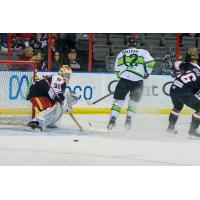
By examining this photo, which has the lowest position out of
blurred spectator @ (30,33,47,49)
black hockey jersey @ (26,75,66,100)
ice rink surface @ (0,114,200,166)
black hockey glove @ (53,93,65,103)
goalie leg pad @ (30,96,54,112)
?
ice rink surface @ (0,114,200,166)

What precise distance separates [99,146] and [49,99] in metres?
1.55

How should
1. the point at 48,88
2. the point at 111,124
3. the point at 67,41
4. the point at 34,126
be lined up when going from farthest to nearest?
the point at 67,41 → the point at 111,124 → the point at 48,88 → the point at 34,126

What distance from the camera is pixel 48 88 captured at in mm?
10297

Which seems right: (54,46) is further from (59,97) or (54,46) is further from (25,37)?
(59,97)

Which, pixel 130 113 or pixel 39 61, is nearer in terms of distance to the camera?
pixel 130 113

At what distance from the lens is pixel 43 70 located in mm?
13359

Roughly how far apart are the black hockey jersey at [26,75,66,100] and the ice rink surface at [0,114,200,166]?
488mm

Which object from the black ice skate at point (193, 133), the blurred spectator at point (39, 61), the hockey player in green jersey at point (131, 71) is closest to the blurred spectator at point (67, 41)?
the blurred spectator at point (39, 61)

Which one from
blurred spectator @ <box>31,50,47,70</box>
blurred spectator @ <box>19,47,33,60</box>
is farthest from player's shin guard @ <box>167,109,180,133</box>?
blurred spectator @ <box>19,47,33,60</box>

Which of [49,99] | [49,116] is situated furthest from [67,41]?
[49,116]

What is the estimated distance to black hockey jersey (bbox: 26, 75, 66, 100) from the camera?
10.2 metres

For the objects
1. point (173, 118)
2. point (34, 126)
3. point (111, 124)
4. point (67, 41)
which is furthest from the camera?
point (67, 41)

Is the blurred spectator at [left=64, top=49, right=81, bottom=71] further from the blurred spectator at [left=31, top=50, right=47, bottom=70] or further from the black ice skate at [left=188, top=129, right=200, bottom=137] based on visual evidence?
the black ice skate at [left=188, top=129, right=200, bottom=137]
